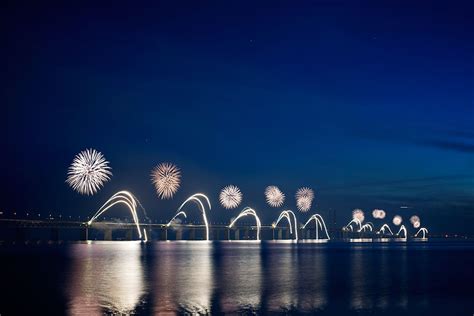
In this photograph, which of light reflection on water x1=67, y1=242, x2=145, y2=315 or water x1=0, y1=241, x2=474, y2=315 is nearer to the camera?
light reflection on water x1=67, y1=242, x2=145, y2=315

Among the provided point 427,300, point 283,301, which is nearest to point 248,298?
point 283,301

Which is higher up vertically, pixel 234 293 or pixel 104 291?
pixel 104 291

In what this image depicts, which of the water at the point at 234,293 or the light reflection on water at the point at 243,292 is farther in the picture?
the light reflection on water at the point at 243,292

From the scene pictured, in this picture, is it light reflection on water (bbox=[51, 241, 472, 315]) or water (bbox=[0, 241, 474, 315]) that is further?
light reflection on water (bbox=[51, 241, 472, 315])

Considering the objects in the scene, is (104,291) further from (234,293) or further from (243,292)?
(243,292)

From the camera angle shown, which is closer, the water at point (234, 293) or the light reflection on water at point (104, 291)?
the light reflection on water at point (104, 291)

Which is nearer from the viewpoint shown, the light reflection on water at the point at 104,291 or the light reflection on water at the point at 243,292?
the light reflection on water at the point at 104,291

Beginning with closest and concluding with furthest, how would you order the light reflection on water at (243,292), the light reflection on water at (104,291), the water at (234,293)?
the light reflection on water at (104,291) → the water at (234,293) → the light reflection on water at (243,292)

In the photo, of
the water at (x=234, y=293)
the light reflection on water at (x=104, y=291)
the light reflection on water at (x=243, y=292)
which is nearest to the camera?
the light reflection on water at (x=104, y=291)

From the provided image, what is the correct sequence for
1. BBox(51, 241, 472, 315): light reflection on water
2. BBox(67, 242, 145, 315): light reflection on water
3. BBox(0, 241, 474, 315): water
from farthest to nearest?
BBox(51, 241, 472, 315): light reflection on water < BBox(0, 241, 474, 315): water < BBox(67, 242, 145, 315): light reflection on water

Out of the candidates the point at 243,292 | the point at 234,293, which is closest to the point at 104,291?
the point at 234,293

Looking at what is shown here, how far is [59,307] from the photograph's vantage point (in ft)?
102

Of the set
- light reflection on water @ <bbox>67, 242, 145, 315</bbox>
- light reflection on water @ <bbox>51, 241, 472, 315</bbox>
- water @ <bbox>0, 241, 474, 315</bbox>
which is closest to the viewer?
light reflection on water @ <bbox>67, 242, 145, 315</bbox>

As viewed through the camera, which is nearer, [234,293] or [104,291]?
[234,293]
